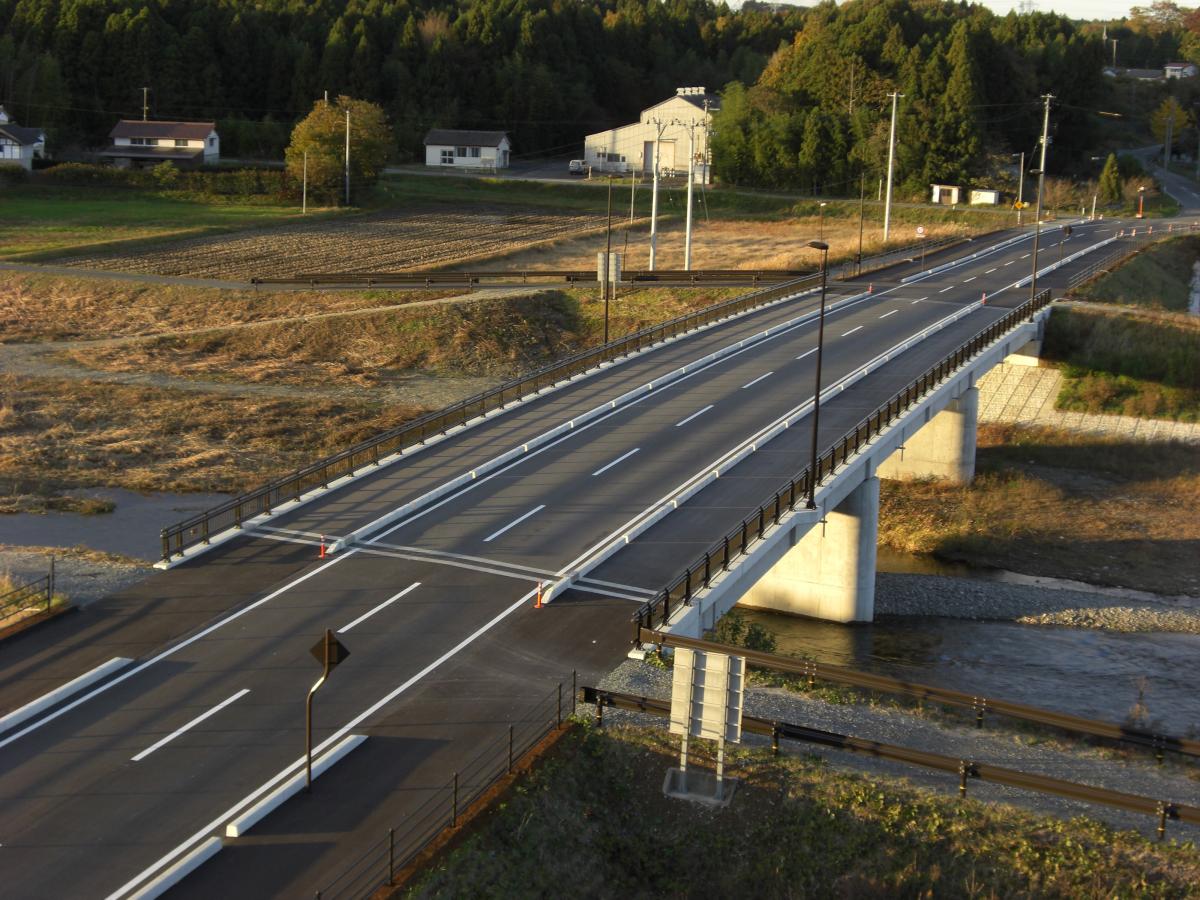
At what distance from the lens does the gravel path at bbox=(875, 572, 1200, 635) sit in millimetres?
35000

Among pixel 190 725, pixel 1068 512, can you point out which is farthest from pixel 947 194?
pixel 190 725

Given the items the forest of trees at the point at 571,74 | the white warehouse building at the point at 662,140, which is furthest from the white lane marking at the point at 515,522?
the white warehouse building at the point at 662,140

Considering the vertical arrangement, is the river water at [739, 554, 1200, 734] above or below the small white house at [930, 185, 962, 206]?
below

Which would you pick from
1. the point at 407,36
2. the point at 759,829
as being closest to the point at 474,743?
the point at 759,829

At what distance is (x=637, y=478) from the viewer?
104 feet

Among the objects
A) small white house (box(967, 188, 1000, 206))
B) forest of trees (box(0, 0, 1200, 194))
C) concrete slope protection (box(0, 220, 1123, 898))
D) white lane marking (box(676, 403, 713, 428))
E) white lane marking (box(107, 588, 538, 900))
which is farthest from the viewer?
forest of trees (box(0, 0, 1200, 194))

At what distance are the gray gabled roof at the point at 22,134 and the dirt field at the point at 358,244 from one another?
31.2 m

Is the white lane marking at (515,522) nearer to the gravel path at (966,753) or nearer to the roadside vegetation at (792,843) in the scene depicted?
the gravel path at (966,753)

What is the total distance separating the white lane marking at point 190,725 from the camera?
18.4 meters

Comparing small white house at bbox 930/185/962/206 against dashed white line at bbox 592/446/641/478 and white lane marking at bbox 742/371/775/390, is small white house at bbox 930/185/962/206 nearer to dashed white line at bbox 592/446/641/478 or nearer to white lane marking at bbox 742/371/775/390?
white lane marking at bbox 742/371/775/390

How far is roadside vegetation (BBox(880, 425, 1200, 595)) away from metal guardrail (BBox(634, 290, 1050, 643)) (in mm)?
5552

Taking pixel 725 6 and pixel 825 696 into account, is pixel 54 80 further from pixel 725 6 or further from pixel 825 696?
pixel 825 696

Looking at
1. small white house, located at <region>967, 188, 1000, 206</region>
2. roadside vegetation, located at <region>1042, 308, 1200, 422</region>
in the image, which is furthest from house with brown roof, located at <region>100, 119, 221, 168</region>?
roadside vegetation, located at <region>1042, 308, 1200, 422</region>

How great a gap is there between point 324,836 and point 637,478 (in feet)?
54.1
